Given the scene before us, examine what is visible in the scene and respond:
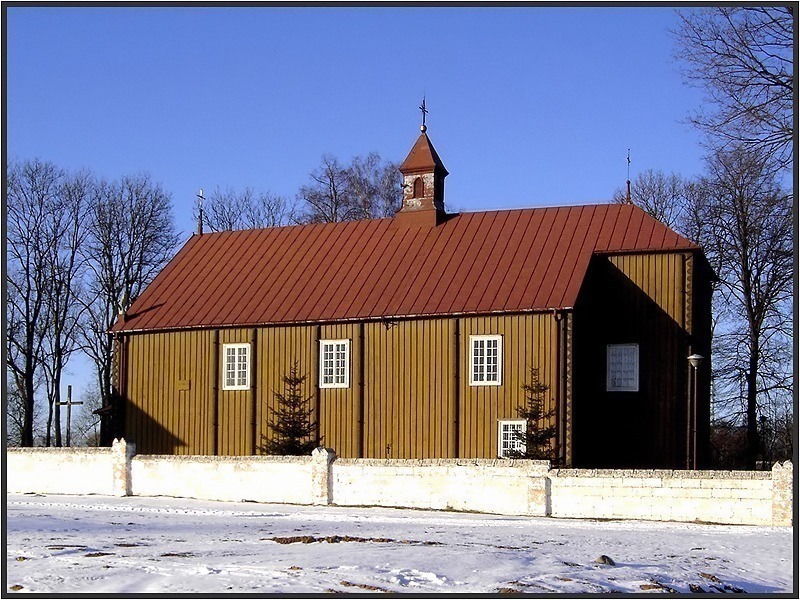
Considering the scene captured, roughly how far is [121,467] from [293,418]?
17.4 ft

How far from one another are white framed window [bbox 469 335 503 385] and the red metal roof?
32.2 inches

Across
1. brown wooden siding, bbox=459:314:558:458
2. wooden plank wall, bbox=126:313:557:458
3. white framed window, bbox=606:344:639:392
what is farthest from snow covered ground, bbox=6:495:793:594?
white framed window, bbox=606:344:639:392

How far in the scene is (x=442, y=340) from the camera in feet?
107

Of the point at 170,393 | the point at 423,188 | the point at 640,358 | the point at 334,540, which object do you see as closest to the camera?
the point at 334,540

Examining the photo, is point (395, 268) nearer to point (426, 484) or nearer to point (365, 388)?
point (365, 388)

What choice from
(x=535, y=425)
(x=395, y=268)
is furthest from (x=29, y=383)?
(x=535, y=425)

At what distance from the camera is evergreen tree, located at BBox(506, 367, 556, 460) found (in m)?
30.2

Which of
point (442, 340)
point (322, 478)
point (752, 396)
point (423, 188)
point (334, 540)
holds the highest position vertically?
point (423, 188)

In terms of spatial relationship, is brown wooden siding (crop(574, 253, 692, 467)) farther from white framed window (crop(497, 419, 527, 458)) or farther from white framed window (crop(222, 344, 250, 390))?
white framed window (crop(222, 344, 250, 390))

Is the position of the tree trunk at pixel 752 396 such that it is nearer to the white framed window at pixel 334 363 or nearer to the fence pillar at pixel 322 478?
the white framed window at pixel 334 363

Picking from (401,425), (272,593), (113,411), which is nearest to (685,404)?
(401,425)

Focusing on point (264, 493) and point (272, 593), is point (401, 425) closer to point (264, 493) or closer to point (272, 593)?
point (264, 493)

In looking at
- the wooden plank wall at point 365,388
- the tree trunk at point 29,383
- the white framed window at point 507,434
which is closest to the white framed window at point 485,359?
the wooden plank wall at point 365,388

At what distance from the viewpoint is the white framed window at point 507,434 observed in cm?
3133
